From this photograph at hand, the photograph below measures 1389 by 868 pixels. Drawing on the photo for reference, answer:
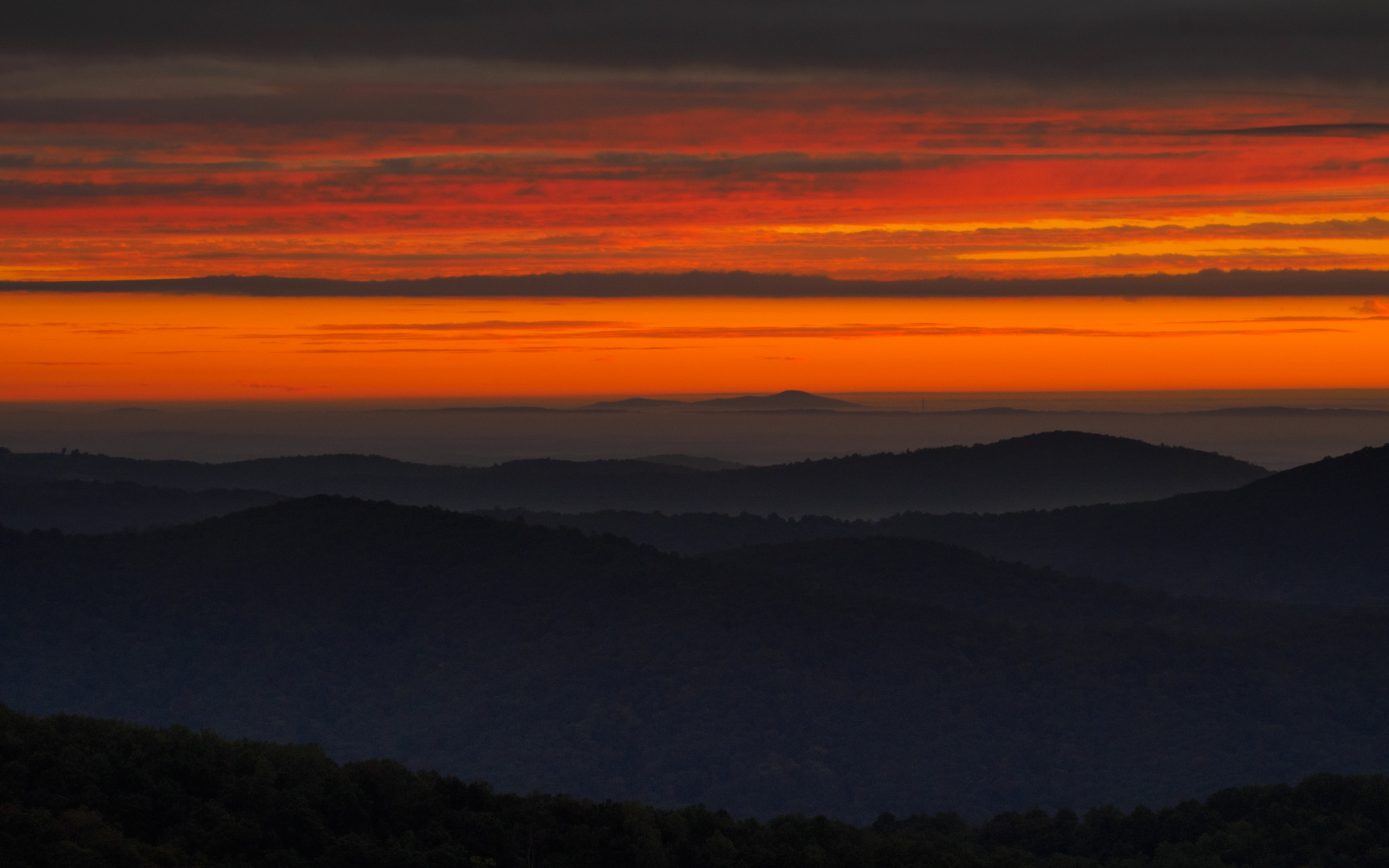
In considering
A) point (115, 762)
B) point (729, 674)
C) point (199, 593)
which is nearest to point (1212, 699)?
point (729, 674)

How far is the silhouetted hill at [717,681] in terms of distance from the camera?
500 feet

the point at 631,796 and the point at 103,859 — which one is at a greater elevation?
the point at 103,859

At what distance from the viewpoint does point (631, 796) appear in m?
148

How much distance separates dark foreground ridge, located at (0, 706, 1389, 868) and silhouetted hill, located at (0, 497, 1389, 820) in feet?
290

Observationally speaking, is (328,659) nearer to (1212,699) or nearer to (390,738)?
(390,738)

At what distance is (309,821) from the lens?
5231 centimetres

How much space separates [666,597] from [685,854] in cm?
13345

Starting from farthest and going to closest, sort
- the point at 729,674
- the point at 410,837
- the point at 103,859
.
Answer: the point at 729,674 → the point at 410,837 → the point at 103,859

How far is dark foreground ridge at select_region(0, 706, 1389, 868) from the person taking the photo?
4922 centimetres

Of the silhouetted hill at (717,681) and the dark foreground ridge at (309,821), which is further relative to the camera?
the silhouetted hill at (717,681)

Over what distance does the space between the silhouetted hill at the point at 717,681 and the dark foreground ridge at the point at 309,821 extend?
88.3 metres

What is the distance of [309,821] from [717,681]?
121m

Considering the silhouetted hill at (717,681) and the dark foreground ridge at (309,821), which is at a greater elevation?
the dark foreground ridge at (309,821)

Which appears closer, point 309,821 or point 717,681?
point 309,821
